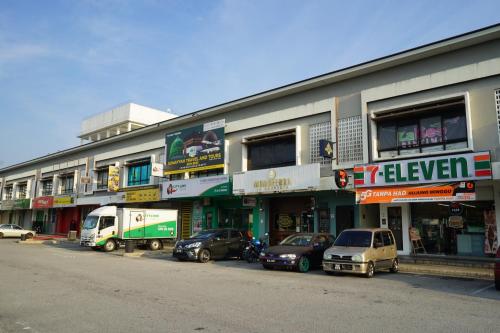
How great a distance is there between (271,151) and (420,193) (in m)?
10.3

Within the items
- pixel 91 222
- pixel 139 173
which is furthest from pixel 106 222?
pixel 139 173

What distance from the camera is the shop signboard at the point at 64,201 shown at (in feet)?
134

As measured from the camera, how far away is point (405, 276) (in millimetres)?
14133

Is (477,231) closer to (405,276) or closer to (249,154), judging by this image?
(405,276)

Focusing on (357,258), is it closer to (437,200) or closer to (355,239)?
(355,239)

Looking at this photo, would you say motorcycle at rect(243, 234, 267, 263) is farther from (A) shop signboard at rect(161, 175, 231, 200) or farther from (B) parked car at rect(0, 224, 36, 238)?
(B) parked car at rect(0, 224, 36, 238)

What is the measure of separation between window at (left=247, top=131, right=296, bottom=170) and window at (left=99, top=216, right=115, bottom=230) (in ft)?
29.2

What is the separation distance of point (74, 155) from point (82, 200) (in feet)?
22.9

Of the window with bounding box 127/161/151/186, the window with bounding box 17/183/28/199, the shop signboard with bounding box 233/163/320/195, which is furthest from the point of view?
the window with bounding box 17/183/28/199

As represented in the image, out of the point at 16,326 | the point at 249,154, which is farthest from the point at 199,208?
the point at 16,326

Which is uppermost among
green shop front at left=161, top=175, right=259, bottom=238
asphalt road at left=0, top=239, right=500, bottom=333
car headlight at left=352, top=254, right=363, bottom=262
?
green shop front at left=161, top=175, right=259, bottom=238

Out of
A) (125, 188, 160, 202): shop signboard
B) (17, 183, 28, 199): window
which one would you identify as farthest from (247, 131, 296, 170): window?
(17, 183, 28, 199): window

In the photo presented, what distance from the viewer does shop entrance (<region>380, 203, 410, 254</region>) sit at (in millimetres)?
18641

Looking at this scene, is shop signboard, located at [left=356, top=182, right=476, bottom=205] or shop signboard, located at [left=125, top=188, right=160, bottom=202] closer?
shop signboard, located at [left=356, top=182, right=476, bottom=205]
